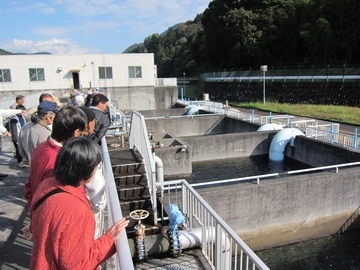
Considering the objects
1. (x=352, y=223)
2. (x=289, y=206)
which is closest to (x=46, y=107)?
(x=289, y=206)

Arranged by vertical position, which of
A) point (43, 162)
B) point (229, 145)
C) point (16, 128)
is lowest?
point (229, 145)

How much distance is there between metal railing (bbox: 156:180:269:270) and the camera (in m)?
2.66

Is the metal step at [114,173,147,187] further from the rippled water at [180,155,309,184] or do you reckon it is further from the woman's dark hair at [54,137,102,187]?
the rippled water at [180,155,309,184]

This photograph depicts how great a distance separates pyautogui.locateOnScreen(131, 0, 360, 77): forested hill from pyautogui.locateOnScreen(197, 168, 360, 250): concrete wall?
2660 centimetres

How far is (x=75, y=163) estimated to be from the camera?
5.52 feet

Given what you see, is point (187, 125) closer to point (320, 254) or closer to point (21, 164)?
point (320, 254)

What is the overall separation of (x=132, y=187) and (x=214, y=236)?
224 cm

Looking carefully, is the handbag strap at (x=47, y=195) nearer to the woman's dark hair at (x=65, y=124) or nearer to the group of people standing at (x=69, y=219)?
the group of people standing at (x=69, y=219)

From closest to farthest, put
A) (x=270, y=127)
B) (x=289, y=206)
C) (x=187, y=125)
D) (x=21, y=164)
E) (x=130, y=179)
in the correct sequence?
(x=130, y=179)
(x=21, y=164)
(x=289, y=206)
(x=270, y=127)
(x=187, y=125)

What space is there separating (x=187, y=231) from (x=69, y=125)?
2363 mm

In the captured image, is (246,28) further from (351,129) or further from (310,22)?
(351,129)

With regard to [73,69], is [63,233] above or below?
below

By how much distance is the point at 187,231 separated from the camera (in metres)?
4.03

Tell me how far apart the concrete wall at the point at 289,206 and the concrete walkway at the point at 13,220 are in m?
3.86
